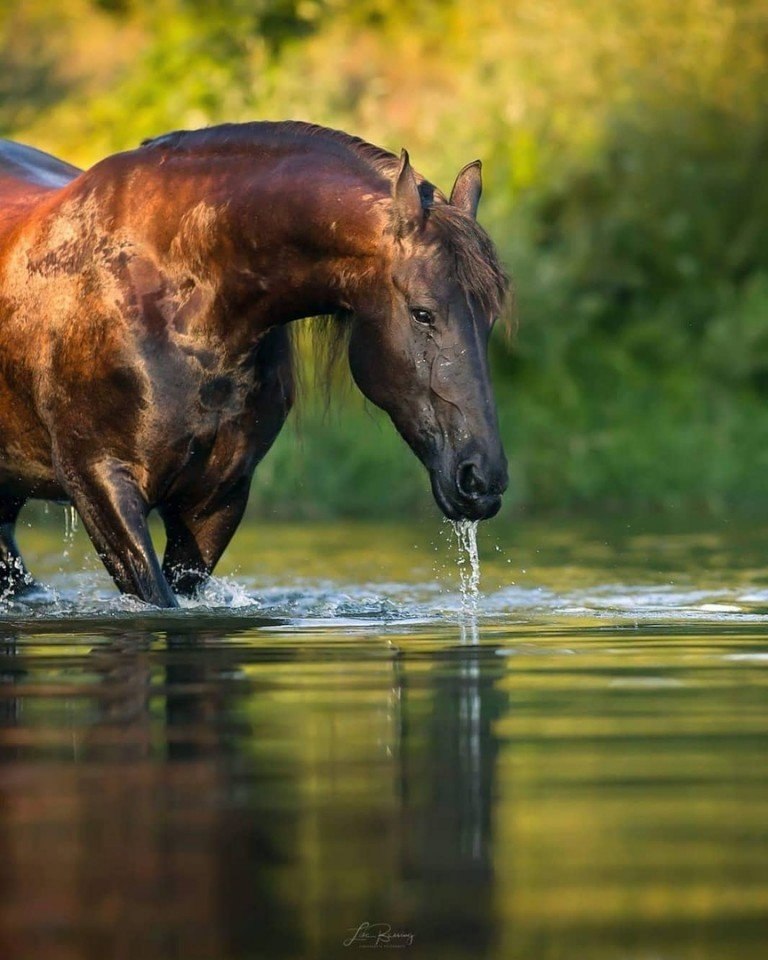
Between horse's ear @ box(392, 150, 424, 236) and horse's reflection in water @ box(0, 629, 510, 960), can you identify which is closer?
horse's reflection in water @ box(0, 629, 510, 960)

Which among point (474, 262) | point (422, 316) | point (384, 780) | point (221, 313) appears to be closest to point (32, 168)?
point (221, 313)

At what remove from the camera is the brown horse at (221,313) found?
291 inches

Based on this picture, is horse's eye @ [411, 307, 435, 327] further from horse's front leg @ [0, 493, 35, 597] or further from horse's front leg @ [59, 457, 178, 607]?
horse's front leg @ [0, 493, 35, 597]

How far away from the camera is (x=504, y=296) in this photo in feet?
24.4

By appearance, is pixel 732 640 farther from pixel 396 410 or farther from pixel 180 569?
pixel 180 569

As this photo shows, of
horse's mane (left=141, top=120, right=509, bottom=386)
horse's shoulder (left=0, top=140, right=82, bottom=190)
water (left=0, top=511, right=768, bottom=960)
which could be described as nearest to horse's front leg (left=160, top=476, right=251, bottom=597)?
water (left=0, top=511, right=768, bottom=960)

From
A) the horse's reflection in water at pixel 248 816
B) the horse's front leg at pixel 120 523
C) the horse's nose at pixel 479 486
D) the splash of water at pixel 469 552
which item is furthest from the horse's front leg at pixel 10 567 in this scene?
the horse's reflection in water at pixel 248 816

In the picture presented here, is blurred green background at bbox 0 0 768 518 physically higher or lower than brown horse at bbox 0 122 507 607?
higher

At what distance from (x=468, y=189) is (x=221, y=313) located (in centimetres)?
88

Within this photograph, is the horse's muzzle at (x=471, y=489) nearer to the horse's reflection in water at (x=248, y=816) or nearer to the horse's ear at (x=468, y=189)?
the horse's ear at (x=468, y=189)

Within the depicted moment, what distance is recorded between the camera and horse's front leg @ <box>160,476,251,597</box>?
839 centimetres

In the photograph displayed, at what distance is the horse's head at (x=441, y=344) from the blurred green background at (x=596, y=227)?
9005mm

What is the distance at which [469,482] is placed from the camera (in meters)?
7.29

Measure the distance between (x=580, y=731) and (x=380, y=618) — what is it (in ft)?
9.39
